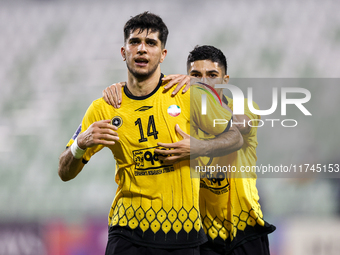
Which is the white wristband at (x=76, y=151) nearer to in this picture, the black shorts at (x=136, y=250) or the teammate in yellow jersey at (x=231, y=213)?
the black shorts at (x=136, y=250)

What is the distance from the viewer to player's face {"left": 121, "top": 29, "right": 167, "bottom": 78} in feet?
6.58

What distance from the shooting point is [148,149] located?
1910 millimetres

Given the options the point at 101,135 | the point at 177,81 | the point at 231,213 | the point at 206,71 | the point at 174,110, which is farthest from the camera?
the point at 206,71

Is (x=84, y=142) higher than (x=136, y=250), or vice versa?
(x=84, y=142)

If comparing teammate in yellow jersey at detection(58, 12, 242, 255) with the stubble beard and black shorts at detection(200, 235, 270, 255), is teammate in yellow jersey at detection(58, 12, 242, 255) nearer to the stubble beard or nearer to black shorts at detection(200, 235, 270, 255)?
the stubble beard

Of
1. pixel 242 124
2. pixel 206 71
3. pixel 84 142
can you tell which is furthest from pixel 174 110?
pixel 206 71

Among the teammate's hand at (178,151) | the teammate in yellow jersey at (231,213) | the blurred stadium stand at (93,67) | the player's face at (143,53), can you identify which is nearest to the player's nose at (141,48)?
the player's face at (143,53)

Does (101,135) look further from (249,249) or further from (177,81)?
(249,249)

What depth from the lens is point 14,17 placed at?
19.7 ft

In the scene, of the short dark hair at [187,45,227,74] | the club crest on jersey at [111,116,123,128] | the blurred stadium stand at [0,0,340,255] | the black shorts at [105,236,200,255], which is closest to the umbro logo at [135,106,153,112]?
→ the club crest on jersey at [111,116,123,128]

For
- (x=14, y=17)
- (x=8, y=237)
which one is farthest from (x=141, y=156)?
(x=14, y=17)

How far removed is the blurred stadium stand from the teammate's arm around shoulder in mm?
2976

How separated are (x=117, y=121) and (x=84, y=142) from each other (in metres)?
0.23

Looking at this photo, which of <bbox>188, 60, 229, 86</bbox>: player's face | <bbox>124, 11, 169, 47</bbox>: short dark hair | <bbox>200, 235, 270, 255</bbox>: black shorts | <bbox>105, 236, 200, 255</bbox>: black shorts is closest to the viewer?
<bbox>105, 236, 200, 255</bbox>: black shorts
